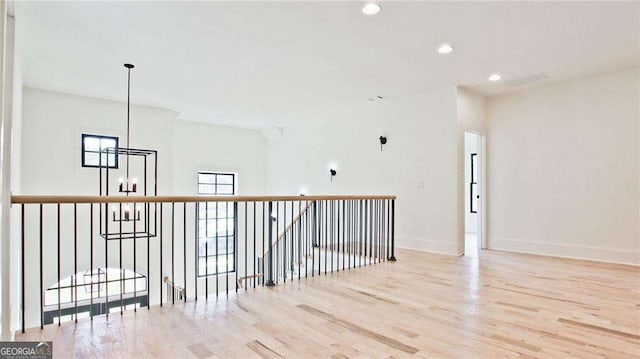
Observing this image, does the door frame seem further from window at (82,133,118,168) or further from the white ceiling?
window at (82,133,118,168)

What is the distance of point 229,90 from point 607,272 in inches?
229

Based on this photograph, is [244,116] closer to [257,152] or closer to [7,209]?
[257,152]

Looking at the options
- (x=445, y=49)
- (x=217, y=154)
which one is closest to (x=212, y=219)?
(x=217, y=154)

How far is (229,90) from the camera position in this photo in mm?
5934

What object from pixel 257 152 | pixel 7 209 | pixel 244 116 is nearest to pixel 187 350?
pixel 7 209

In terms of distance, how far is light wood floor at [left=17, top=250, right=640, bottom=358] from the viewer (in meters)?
2.24

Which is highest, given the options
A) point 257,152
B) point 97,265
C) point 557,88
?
point 557,88

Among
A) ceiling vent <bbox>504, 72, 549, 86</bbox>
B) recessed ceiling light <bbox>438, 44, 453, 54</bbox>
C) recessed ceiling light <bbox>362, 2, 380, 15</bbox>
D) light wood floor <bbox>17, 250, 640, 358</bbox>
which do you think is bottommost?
light wood floor <bbox>17, 250, 640, 358</bbox>

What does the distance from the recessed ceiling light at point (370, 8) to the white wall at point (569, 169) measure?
372cm

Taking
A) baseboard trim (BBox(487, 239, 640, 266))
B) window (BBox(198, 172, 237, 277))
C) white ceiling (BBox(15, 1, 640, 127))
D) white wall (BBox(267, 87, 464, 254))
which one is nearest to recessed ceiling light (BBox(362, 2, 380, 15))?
white ceiling (BBox(15, 1, 640, 127))

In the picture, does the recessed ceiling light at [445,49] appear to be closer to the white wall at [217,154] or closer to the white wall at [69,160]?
the white wall at [69,160]

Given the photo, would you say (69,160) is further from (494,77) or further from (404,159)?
(494,77)

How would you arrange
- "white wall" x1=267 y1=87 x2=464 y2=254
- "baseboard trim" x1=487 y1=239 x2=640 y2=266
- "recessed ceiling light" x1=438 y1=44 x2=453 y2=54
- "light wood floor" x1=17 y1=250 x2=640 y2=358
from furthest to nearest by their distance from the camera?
"white wall" x1=267 y1=87 x2=464 y2=254, "baseboard trim" x1=487 y1=239 x2=640 y2=266, "recessed ceiling light" x1=438 y1=44 x2=453 y2=54, "light wood floor" x1=17 y1=250 x2=640 y2=358

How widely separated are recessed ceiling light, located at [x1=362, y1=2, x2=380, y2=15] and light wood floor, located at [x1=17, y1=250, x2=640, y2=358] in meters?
2.64
